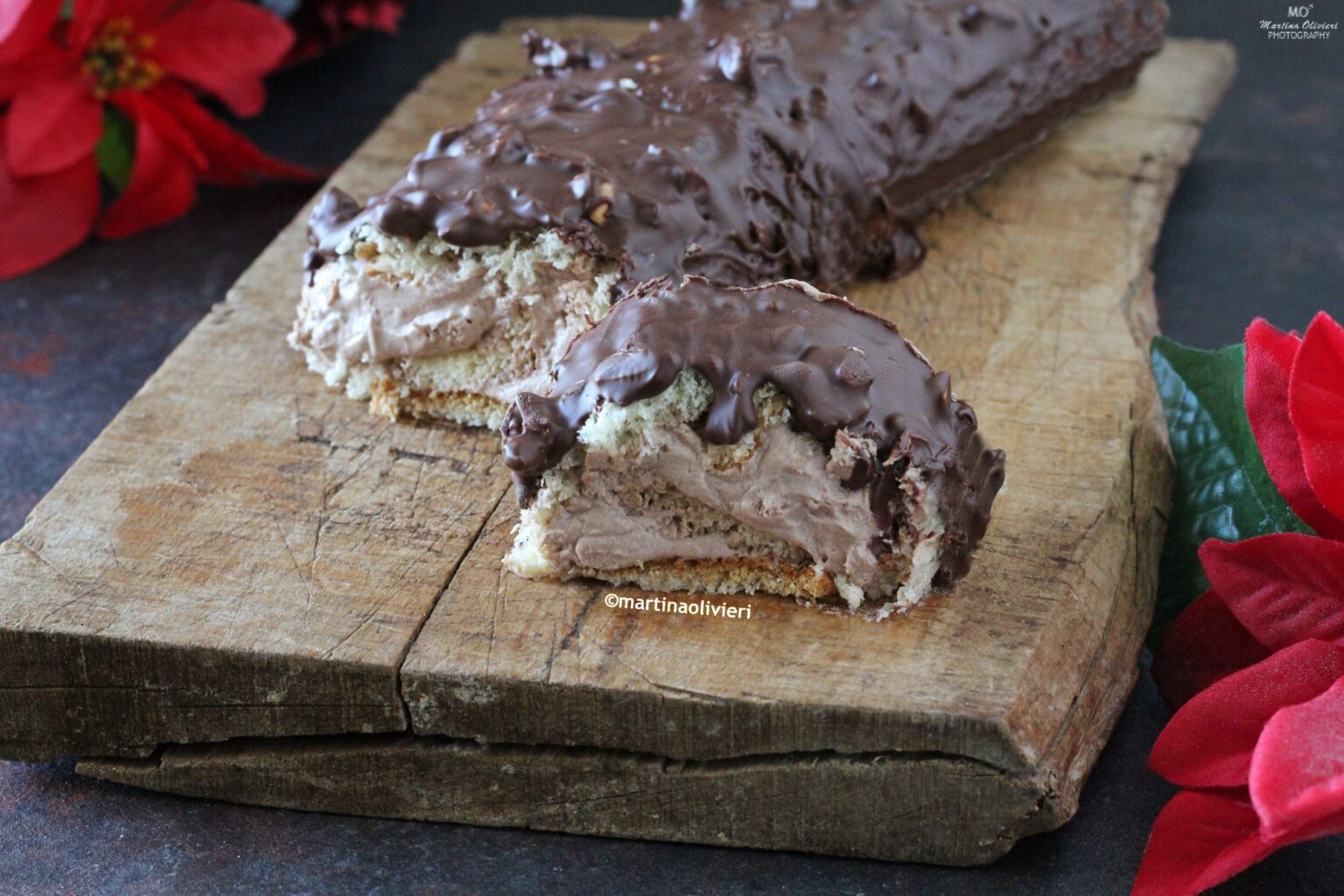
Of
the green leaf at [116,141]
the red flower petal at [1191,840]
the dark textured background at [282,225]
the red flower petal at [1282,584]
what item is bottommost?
the dark textured background at [282,225]

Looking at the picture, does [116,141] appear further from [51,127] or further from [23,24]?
[23,24]

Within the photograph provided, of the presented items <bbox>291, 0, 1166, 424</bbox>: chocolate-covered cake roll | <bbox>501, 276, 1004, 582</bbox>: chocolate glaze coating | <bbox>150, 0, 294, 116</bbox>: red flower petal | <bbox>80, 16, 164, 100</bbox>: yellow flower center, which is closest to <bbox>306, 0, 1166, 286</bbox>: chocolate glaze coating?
<bbox>291, 0, 1166, 424</bbox>: chocolate-covered cake roll

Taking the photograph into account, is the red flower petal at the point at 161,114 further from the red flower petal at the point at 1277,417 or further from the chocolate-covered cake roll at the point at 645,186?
the red flower petal at the point at 1277,417

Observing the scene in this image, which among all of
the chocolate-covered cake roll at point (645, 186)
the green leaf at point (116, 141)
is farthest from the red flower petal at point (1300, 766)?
the green leaf at point (116, 141)

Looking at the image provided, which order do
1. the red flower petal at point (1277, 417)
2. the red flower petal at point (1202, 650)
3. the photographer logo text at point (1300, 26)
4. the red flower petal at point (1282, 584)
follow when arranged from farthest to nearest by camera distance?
1. the photographer logo text at point (1300, 26)
2. the red flower petal at point (1202, 650)
3. the red flower petal at point (1277, 417)
4. the red flower petal at point (1282, 584)

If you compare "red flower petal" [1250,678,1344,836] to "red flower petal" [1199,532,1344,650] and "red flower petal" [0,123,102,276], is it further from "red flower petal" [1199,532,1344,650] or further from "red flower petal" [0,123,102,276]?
"red flower petal" [0,123,102,276]

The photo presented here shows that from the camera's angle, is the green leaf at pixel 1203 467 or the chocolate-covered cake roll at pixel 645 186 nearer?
the green leaf at pixel 1203 467
